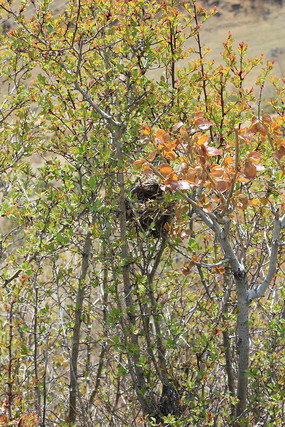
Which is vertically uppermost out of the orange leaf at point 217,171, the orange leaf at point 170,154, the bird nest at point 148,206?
the bird nest at point 148,206

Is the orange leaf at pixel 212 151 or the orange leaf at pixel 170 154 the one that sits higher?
the orange leaf at pixel 170 154

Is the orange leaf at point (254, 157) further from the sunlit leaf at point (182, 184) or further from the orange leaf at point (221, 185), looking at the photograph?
the sunlit leaf at point (182, 184)

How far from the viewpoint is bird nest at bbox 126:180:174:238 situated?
10.1 ft

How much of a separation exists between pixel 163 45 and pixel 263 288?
77.8 inches

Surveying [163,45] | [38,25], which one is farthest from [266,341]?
[38,25]

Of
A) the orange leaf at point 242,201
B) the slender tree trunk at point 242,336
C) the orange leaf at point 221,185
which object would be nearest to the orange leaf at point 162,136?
the orange leaf at point 221,185

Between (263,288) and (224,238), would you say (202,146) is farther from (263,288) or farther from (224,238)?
(263,288)

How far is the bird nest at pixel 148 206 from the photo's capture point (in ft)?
10.1

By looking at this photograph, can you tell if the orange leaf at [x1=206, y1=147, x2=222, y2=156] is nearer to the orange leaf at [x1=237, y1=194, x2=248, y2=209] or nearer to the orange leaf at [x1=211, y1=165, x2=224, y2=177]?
the orange leaf at [x1=211, y1=165, x2=224, y2=177]

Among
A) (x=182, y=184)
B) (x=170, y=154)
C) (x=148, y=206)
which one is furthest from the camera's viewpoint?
(x=148, y=206)

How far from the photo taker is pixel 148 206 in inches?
121

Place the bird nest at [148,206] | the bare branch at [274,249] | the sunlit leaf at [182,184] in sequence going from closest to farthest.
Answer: the sunlit leaf at [182,184]
the bare branch at [274,249]
the bird nest at [148,206]

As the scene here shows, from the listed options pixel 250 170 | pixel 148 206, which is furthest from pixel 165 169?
pixel 148 206

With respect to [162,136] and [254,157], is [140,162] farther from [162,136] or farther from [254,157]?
[254,157]
